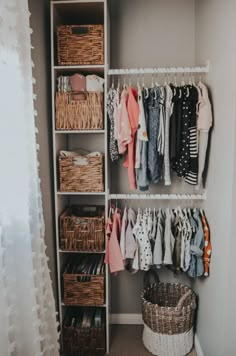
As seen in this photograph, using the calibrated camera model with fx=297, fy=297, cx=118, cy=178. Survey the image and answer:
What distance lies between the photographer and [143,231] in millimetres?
2176

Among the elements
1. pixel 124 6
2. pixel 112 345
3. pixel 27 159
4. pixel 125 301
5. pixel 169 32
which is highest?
pixel 124 6

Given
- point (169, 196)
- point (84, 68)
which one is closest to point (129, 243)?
point (169, 196)

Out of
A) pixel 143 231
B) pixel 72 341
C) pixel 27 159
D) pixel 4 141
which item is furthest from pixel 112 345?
pixel 4 141

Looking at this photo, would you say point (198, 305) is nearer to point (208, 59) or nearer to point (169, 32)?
point (208, 59)

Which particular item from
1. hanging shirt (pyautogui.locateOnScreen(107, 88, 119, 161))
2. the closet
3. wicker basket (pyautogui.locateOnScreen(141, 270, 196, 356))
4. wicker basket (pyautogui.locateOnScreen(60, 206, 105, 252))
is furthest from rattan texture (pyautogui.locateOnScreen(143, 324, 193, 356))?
hanging shirt (pyautogui.locateOnScreen(107, 88, 119, 161))

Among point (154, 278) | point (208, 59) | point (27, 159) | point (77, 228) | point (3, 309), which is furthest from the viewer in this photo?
point (154, 278)

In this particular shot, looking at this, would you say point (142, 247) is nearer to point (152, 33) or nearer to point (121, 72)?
point (121, 72)

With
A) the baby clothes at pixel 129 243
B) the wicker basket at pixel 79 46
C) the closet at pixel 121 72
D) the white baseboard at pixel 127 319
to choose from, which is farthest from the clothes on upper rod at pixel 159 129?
the white baseboard at pixel 127 319

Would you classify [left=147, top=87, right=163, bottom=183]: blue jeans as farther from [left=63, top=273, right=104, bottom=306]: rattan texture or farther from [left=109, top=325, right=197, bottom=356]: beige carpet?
[left=109, top=325, right=197, bottom=356]: beige carpet

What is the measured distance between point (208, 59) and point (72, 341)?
223cm

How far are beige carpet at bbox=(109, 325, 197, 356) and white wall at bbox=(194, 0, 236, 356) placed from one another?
0.50 meters

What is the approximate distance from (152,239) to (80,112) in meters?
1.06

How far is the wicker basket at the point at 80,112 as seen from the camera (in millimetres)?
2072

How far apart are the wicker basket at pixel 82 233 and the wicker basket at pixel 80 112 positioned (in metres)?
0.67
